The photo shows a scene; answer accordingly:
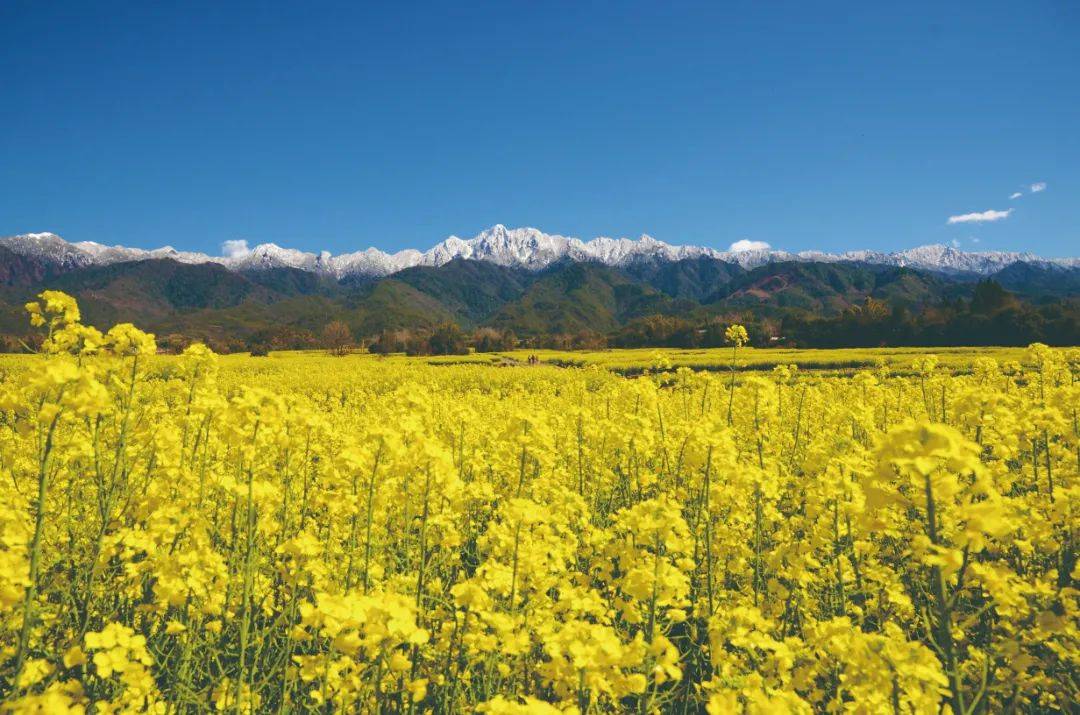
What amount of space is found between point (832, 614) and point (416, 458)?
13.2 ft

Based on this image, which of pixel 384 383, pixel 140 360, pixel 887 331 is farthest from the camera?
pixel 887 331

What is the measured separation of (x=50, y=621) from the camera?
377 centimetres

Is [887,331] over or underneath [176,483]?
over

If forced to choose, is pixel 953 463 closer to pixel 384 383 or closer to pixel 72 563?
pixel 72 563

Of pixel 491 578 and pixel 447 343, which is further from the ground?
pixel 447 343

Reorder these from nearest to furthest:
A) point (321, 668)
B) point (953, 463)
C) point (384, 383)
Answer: point (953, 463), point (321, 668), point (384, 383)

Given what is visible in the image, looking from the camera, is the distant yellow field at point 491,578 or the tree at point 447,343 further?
the tree at point 447,343

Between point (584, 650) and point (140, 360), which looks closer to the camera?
point (584, 650)

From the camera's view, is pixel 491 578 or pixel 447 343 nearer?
pixel 491 578

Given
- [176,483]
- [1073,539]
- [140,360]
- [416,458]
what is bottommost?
[1073,539]

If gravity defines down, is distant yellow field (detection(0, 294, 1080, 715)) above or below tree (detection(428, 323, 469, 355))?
below

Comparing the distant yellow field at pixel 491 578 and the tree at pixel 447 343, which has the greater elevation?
the tree at pixel 447 343

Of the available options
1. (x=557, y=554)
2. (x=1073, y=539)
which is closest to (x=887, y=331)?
(x=1073, y=539)

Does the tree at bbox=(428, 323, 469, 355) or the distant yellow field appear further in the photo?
the tree at bbox=(428, 323, 469, 355)
